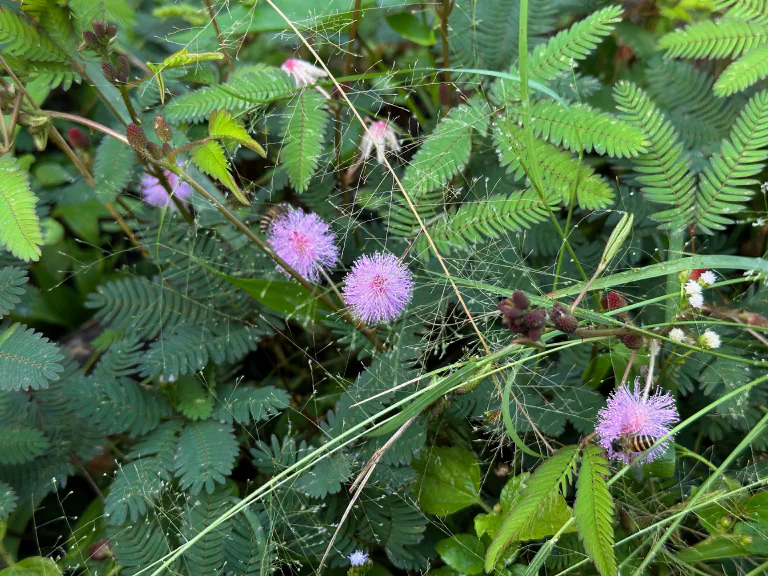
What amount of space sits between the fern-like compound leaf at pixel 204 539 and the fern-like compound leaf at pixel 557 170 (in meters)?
1.08

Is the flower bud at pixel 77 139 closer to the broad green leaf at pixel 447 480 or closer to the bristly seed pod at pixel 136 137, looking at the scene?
the bristly seed pod at pixel 136 137

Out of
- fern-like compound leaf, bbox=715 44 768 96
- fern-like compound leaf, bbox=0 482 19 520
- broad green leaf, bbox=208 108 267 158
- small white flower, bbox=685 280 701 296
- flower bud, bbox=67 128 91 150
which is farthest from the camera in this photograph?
flower bud, bbox=67 128 91 150

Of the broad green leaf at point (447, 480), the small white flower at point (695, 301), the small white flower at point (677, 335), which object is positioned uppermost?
the small white flower at point (695, 301)

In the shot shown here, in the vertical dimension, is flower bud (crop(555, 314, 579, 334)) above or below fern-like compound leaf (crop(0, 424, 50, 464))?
above

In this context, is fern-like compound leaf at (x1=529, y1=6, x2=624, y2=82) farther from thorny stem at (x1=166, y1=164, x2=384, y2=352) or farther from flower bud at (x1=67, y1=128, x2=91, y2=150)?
flower bud at (x1=67, y1=128, x2=91, y2=150)

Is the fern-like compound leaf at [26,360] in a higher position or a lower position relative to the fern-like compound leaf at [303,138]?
lower

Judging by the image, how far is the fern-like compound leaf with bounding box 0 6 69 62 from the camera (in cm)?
168

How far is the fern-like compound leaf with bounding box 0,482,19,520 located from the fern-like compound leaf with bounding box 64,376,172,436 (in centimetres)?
23

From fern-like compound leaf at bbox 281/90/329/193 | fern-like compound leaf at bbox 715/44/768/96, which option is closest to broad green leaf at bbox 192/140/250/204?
fern-like compound leaf at bbox 281/90/329/193

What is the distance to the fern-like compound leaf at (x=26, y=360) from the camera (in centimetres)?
151

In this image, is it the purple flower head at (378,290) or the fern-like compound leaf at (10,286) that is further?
the fern-like compound leaf at (10,286)

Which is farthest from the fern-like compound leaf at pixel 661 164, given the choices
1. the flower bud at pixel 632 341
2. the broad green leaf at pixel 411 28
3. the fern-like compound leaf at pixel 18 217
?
the fern-like compound leaf at pixel 18 217

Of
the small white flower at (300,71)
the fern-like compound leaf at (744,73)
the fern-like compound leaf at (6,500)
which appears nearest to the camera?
the fern-like compound leaf at (6,500)

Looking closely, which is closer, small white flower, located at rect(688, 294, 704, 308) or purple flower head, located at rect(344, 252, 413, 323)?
small white flower, located at rect(688, 294, 704, 308)
